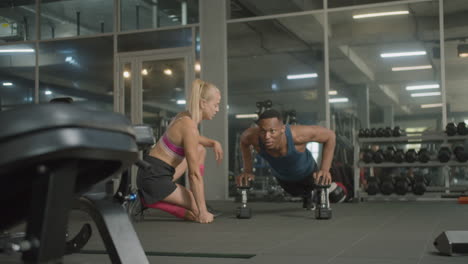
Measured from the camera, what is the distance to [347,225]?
11.4 ft

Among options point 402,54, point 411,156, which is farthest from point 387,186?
point 402,54

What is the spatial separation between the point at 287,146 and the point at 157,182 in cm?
99

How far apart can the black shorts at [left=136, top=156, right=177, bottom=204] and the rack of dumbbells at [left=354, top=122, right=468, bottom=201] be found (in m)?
2.90

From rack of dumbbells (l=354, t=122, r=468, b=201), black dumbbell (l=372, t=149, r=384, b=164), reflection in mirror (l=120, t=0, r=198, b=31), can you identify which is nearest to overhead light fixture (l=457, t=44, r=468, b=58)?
rack of dumbbells (l=354, t=122, r=468, b=201)

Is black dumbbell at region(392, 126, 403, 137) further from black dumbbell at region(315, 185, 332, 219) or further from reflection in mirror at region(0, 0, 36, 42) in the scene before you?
reflection in mirror at region(0, 0, 36, 42)

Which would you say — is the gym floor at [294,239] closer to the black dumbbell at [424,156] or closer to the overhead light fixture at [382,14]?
the black dumbbell at [424,156]

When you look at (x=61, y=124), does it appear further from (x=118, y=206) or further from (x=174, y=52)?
(x=174, y=52)

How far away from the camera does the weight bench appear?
0.73m

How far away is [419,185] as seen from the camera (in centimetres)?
577

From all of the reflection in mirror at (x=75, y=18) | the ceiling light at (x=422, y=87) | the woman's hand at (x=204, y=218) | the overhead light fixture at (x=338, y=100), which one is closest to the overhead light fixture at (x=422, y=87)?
the ceiling light at (x=422, y=87)

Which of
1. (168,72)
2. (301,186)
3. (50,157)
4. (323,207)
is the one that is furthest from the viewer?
(168,72)

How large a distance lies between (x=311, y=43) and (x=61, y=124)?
20.4 ft

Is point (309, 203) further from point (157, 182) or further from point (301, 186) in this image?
point (157, 182)

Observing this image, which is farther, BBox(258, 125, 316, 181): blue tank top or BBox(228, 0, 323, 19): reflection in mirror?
BBox(228, 0, 323, 19): reflection in mirror
